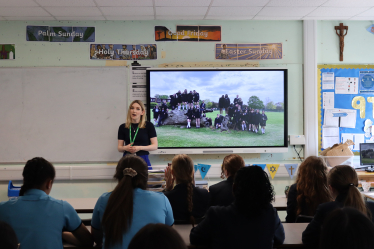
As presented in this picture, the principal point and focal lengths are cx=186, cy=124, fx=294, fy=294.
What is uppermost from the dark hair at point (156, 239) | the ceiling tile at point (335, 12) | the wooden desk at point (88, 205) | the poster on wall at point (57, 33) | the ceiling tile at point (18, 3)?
the ceiling tile at point (335, 12)

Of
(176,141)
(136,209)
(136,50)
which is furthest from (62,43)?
(136,209)

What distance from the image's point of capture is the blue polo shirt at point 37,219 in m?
1.41

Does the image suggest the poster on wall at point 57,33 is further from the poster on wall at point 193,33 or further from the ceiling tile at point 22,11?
the poster on wall at point 193,33

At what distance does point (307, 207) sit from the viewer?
215cm

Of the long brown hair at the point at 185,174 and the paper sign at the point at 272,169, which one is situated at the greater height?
the long brown hair at the point at 185,174

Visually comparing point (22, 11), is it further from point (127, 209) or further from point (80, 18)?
point (127, 209)

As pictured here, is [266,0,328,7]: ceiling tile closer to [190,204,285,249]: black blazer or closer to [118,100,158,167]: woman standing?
[118,100,158,167]: woman standing

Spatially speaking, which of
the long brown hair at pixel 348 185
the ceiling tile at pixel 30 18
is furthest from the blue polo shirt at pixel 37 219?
the ceiling tile at pixel 30 18

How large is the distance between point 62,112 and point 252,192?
346 centimetres

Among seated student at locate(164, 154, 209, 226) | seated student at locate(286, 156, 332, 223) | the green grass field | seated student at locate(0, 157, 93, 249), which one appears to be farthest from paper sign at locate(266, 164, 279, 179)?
seated student at locate(0, 157, 93, 249)

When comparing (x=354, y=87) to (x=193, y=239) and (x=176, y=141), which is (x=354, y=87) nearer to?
(x=176, y=141)

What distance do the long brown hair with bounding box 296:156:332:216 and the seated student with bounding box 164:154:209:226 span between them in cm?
71

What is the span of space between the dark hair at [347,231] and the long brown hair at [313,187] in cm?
137

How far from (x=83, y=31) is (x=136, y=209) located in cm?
333
